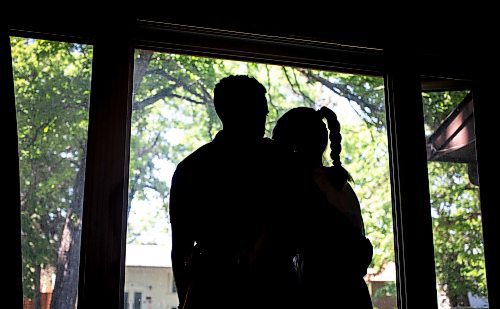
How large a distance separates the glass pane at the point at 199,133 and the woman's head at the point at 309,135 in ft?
0.93

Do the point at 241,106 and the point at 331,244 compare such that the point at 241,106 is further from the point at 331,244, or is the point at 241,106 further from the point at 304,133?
the point at 331,244

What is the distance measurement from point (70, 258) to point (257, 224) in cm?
78

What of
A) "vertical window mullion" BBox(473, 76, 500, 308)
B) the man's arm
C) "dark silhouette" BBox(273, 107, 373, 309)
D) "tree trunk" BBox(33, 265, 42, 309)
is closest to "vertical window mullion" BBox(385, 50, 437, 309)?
"vertical window mullion" BBox(473, 76, 500, 308)

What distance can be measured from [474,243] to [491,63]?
800 mm

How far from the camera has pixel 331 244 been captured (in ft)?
5.48

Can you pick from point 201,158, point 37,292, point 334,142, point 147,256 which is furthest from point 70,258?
point 334,142

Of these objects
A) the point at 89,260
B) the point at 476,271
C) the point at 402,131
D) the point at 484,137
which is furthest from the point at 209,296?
the point at 484,137

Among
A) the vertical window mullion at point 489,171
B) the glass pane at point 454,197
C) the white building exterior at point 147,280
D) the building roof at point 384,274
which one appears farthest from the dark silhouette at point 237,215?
the vertical window mullion at point 489,171

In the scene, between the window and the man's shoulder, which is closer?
the man's shoulder

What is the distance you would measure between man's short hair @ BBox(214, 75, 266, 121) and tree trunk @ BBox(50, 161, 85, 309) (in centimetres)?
67

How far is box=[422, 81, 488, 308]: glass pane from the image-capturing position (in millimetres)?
2301

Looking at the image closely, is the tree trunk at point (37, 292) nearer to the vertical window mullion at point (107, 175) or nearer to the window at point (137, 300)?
the vertical window mullion at point (107, 175)

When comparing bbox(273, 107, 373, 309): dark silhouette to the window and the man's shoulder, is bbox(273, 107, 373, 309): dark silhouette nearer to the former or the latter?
the man's shoulder

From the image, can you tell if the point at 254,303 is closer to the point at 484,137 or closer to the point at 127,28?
the point at 127,28
